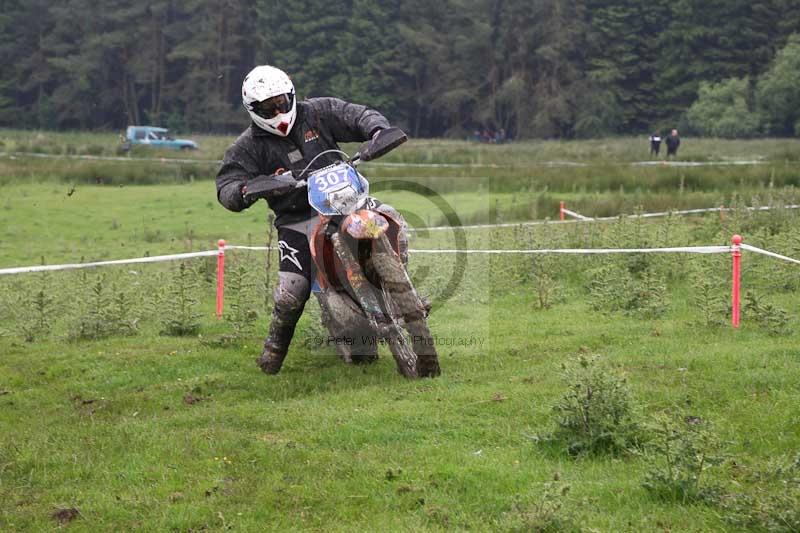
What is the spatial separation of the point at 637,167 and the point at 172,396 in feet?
79.1

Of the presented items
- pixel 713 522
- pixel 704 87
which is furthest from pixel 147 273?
pixel 704 87

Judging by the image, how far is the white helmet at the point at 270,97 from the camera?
29.7 feet

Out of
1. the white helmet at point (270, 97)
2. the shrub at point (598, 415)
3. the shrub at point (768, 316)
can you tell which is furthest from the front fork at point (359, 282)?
the shrub at point (768, 316)

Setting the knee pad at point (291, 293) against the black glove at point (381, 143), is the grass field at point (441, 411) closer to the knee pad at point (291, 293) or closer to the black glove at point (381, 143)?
the knee pad at point (291, 293)

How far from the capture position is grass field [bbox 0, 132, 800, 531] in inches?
237

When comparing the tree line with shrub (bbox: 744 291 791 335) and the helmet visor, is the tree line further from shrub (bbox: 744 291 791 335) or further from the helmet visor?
the helmet visor

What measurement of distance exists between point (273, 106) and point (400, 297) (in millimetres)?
1995

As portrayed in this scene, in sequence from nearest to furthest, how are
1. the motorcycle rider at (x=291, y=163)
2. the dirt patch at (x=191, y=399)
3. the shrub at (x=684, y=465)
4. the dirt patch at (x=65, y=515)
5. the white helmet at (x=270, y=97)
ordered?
1. the shrub at (x=684, y=465)
2. the dirt patch at (x=65, y=515)
3. the dirt patch at (x=191, y=399)
4. the white helmet at (x=270, y=97)
5. the motorcycle rider at (x=291, y=163)

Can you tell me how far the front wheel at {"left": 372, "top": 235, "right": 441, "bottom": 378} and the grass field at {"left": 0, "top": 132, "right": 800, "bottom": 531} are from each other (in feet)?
1.23

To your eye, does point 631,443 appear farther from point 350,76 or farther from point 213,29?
point 213,29

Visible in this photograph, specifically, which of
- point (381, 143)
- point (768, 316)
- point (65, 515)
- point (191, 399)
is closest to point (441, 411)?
point (191, 399)

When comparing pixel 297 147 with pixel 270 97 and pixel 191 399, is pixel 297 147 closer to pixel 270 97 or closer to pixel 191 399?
pixel 270 97

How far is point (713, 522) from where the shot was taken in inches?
221

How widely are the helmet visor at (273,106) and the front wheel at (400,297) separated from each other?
59.2 inches
